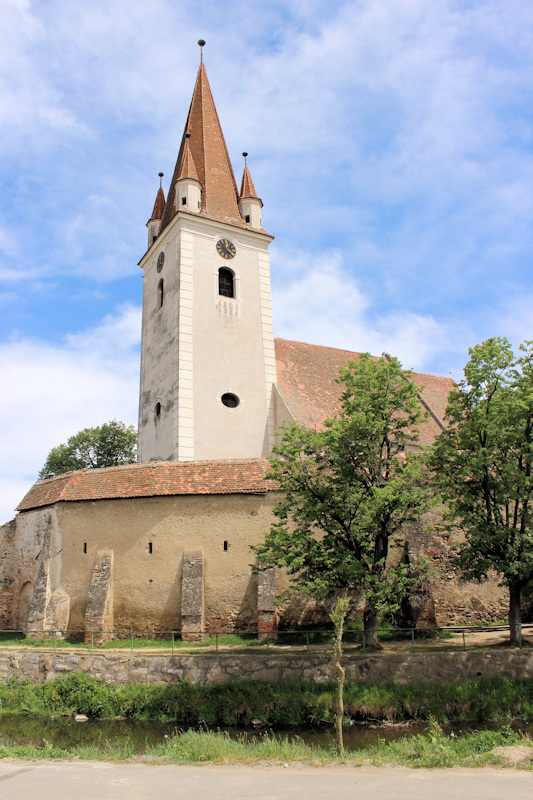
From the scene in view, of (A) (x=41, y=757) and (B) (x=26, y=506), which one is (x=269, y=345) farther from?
(A) (x=41, y=757)

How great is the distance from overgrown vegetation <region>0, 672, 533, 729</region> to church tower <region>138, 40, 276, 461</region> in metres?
9.92

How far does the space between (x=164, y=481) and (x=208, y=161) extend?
17781mm

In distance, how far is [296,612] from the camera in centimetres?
1864

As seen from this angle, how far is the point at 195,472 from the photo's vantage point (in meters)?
20.4

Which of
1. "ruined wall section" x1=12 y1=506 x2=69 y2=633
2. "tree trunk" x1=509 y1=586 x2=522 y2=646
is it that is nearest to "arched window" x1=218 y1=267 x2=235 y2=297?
"ruined wall section" x1=12 y1=506 x2=69 y2=633

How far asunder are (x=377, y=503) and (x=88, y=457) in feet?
101

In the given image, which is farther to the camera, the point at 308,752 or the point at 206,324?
the point at 206,324

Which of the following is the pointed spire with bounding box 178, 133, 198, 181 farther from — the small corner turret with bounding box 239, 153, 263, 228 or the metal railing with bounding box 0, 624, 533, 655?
the metal railing with bounding box 0, 624, 533, 655

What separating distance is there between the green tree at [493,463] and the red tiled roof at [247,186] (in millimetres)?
17206

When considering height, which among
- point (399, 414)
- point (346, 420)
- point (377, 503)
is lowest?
point (377, 503)

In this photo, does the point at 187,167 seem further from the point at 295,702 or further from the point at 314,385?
the point at 295,702

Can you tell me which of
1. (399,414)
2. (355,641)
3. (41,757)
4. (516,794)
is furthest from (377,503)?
(399,414)

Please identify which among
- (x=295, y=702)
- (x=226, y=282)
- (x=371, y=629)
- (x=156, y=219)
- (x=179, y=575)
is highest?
(x=156, y=219)

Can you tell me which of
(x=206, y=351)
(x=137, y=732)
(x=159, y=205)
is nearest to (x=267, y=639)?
(x=137, y=732)
